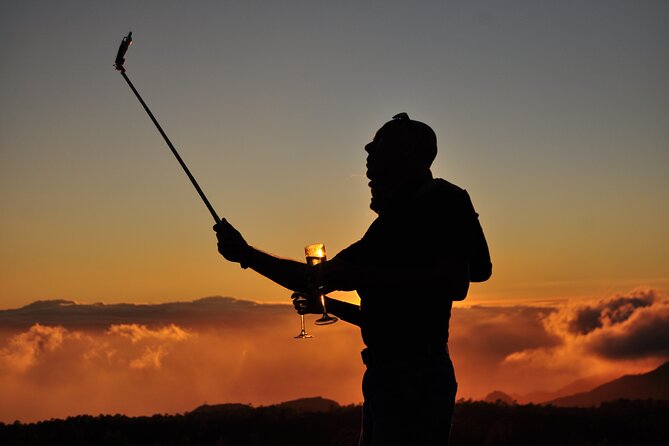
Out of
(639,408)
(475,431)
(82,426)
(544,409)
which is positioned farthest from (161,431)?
(639,408)

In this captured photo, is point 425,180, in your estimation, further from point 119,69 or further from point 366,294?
point 119,69

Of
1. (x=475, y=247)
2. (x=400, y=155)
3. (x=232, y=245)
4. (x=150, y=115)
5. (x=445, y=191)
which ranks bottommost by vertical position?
(x=475, y=247)

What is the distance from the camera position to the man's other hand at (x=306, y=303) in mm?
6172

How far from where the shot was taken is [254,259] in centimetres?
598

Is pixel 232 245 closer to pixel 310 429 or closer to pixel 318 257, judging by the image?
pixel 318 257

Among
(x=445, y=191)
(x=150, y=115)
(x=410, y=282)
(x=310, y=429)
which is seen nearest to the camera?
(x=410, y=282)

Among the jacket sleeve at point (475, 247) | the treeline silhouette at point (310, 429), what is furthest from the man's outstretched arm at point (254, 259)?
the treeline silhouette at point (310, 429)

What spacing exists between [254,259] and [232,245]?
160 millimetres

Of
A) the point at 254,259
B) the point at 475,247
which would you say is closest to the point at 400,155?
the point at 475,247

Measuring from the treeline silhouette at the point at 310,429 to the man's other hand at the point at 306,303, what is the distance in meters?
10.1

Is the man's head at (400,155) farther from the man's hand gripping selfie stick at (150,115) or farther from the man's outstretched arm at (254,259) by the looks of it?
the man's hand gripping selfie stick at (150,115)

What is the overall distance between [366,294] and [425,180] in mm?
777

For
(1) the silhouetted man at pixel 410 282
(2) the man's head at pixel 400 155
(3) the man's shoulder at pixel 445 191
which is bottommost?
(1) the silhouetted man at pixel 410 282

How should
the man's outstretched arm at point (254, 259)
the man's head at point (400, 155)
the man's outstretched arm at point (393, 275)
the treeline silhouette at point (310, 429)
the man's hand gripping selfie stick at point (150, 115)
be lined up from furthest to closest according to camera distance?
the treeline silhouette at point (310, 429)
the man's hand gripping selfie stick at point (150, 115)
the man's outstretched arm at point (254, 259)
the man's head at point (400, 155)
the man's outstretched arm at point (393, 275)
